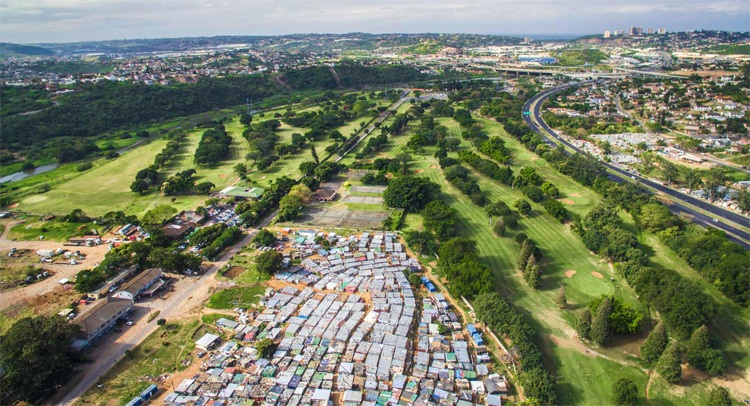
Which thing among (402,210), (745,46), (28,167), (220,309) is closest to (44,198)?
(28,167)

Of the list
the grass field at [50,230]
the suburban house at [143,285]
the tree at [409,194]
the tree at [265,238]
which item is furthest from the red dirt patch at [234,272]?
the grass field at [50,230]

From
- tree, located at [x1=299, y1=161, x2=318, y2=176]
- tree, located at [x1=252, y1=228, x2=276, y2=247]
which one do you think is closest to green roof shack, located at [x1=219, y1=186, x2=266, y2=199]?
tree, located at [x1=299, y1=161, x2=318, y2=176]

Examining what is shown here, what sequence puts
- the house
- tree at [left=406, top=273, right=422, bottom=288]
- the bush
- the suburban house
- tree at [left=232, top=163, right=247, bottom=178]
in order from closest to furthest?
the house, the suburban house, tree at [left=406, top=273, right=422, bottom=288], tree at [left=232, top=163, right=247, bottom=178], the bush

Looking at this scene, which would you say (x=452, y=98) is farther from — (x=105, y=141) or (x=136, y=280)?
(x=136, y=280)

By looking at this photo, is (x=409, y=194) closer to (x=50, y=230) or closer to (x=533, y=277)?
(x=533, y=277)

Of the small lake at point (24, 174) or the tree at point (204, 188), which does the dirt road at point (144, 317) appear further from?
the small lake at point (24, 174)

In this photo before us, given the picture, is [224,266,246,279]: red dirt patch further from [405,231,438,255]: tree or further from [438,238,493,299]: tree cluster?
[438,238,493,299]: tree cluster
